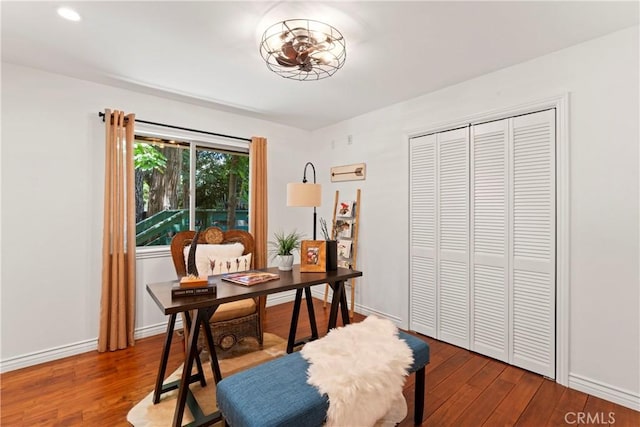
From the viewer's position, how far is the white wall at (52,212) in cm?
257

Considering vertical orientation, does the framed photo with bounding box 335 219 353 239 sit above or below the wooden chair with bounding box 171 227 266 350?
above

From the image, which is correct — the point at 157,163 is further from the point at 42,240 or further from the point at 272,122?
the point at 272,122

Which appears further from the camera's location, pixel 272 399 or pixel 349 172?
pixel 349 172

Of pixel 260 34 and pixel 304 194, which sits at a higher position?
pixel 260 34

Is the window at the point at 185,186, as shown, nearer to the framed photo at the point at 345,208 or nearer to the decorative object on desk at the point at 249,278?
the framed photo at the point at 345,208

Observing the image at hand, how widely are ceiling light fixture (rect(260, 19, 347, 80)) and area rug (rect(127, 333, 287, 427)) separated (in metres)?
2.45

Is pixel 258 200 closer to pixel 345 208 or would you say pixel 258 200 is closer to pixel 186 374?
pixel 345 208

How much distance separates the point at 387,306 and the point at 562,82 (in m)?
2.67

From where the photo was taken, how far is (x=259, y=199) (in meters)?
3.90

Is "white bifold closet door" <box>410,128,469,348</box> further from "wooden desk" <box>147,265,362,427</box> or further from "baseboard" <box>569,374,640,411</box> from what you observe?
"wooden desk" <box>147,265,362,427</box>

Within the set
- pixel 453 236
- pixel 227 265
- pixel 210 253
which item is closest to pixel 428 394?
pixel 453 236

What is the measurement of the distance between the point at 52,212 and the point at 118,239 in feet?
1.84

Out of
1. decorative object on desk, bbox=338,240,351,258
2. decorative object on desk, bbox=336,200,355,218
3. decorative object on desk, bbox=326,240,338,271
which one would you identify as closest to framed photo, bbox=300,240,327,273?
decorative object on desk, bbox=326,240,338,271

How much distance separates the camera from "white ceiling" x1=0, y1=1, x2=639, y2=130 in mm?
1879
